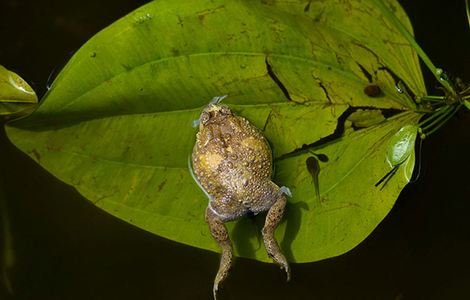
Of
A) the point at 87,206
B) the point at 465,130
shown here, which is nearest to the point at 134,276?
the point at 87,206

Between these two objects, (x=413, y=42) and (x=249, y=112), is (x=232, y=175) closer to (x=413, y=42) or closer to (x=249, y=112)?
(x=249, y=112)

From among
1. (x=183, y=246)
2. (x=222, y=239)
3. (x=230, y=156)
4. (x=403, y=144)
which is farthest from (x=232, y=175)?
(x=183, y=246)

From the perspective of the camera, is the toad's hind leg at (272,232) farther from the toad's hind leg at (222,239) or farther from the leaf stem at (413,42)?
the leaf stem at (413,42)

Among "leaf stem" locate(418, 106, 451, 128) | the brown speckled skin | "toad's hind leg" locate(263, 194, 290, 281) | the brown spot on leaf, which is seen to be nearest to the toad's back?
the brown speckled skin

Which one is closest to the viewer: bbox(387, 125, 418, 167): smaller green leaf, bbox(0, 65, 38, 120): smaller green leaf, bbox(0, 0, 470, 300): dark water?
bbox(387, 125, 418, 167): smaller green leaf

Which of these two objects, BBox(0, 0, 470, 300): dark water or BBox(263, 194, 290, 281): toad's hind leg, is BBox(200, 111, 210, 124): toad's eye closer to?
BBox(263, 194, 290, 281): toad's hind leg

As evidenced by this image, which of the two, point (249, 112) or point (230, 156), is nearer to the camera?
point (230, 156)
